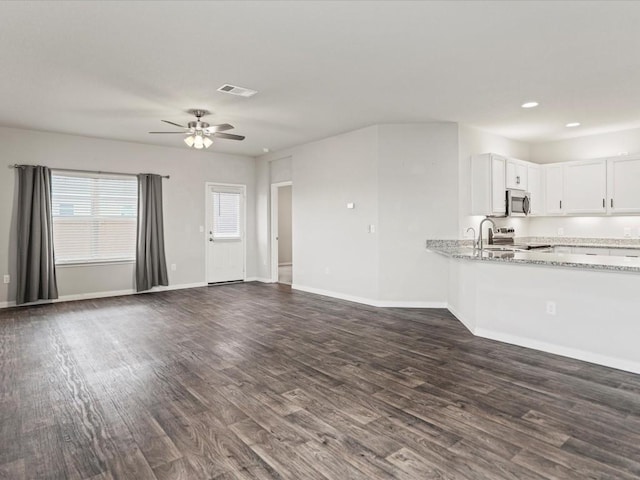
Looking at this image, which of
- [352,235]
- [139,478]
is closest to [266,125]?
[352,235]

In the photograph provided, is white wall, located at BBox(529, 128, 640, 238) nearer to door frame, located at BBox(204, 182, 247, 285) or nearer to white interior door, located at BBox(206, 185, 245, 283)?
door frame, located at BBox(204, 182, 247, 285)

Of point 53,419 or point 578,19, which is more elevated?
point 578,19

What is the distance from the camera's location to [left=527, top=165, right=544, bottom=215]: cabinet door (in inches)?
263

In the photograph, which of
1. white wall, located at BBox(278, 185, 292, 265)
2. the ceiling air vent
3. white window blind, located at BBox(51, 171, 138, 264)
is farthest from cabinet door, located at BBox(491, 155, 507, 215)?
white wall, located at BBox(278, 185, 292, 265)

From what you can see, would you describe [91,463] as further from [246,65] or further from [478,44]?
[478,44]

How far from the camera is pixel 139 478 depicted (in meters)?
1.98

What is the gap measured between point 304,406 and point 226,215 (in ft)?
20.6

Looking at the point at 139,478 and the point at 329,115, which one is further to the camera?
the point at 329,115

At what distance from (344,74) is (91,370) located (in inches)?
144

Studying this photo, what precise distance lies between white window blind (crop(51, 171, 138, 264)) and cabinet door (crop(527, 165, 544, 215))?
278 inches

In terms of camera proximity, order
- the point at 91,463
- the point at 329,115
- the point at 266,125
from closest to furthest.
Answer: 1. the point at 91,463
2. the point at 329,115
3. the point at 266,125

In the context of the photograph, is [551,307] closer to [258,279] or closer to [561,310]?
[561,310]

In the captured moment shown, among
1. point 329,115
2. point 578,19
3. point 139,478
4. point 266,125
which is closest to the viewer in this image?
point 139,478

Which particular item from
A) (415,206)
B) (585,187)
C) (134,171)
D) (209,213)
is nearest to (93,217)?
(134,171)
